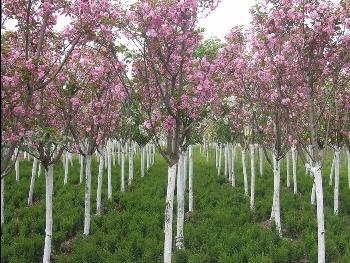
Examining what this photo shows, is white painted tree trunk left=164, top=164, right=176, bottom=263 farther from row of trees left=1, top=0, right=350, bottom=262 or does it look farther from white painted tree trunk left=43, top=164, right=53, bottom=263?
white painted tree trunk left=43, top=164, right=53, bottom=263

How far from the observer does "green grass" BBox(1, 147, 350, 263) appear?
911 cm

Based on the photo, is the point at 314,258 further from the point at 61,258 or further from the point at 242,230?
the point at 61,258

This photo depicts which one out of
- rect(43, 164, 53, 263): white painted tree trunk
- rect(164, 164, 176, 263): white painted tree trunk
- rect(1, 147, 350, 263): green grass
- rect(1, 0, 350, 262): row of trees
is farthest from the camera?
rect(1, 147, 350, 263): green grass

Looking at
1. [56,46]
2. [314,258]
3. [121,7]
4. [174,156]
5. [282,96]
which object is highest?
[121,7]

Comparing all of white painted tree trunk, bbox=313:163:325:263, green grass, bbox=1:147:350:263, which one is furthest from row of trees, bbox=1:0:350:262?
green grass, bbox=1:147:350:263

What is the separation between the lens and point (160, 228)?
1111cm

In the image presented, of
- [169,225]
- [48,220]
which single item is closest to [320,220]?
[169,225]

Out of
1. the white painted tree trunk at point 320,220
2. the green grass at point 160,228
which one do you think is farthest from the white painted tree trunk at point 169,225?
the white painted tree trunk at point 320,220

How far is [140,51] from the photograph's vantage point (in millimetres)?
7969

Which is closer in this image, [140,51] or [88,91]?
[140,51]

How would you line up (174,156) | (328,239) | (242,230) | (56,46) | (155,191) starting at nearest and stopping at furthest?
(56,46) < (174,156) < (328,239) < (242,230) < (155,191)

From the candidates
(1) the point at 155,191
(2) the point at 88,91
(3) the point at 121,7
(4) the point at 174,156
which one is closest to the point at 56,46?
(3) the point at 121,7

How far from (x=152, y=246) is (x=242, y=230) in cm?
281

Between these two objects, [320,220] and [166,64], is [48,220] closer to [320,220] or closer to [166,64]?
[166,64]
